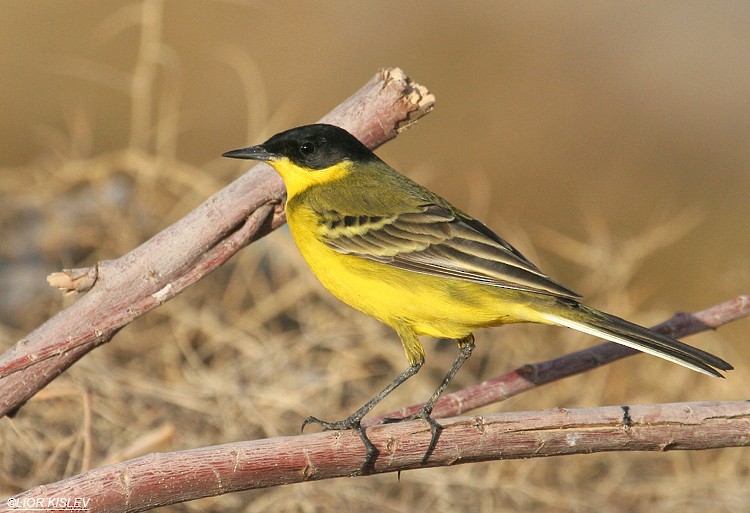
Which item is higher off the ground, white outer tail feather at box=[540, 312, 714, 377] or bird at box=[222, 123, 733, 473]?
bird at box=[222, 123, 733, 473]

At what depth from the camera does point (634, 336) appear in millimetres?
3754

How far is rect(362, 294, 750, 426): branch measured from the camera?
402cm

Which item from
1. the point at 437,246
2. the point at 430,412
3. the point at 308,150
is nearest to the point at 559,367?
the point at 430,412

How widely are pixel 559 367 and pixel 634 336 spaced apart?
1.37 feet

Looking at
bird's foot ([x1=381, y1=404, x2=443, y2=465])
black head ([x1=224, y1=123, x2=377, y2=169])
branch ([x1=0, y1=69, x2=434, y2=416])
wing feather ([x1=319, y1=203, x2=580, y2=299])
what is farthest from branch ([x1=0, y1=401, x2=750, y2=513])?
black head ([x1=224, y1=123, x2=377, y2=169])

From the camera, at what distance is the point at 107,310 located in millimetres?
3787

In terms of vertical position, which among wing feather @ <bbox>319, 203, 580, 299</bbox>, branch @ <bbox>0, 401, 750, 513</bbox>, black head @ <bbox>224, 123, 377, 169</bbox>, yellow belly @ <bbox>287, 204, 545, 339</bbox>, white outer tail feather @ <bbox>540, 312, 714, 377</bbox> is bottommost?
branch @ <bbox>0, 401, 750, 513</bbox>

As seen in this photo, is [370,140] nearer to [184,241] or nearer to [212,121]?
[184,241]

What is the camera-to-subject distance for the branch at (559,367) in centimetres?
402

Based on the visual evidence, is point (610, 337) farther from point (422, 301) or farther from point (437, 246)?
point (437, 246)

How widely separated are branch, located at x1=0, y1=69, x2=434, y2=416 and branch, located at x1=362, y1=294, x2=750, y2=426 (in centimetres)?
98

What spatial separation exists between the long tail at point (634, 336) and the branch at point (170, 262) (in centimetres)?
101

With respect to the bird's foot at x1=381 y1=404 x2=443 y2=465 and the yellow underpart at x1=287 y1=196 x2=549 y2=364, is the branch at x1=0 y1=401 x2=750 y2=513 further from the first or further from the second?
the yellow underpart at x1=287 y1=196 x2=549 y2=364

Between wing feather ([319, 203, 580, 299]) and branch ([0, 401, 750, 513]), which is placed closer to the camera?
branch ([0, 401, 750, 513])
